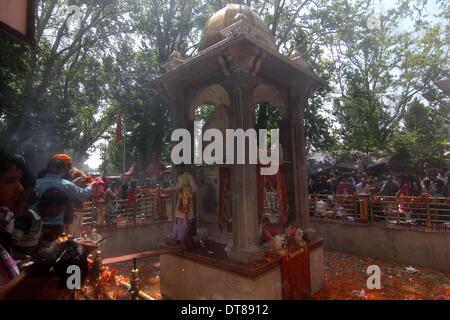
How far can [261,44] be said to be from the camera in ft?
16.7

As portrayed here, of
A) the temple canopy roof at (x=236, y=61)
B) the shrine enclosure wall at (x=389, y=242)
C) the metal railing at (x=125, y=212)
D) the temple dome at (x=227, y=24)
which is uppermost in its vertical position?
the temple dome at (x=227, y=24)

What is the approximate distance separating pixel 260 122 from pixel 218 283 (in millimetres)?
Result: 12820

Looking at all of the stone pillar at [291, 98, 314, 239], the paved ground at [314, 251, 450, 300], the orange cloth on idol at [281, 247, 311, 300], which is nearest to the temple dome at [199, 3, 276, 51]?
the stone pillar at [291, 98, 314, 239]

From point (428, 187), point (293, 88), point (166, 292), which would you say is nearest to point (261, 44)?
point (293, 88)

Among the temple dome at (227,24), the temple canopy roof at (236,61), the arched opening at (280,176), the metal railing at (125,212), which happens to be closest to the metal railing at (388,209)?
the arched opening at (280,176)

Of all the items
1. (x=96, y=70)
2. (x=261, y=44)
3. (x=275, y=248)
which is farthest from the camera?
(x=96, y=70)

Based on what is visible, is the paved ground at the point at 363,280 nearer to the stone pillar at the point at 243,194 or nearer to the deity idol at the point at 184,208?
the deity idol at the point at 184,208

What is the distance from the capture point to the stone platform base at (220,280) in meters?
4.97

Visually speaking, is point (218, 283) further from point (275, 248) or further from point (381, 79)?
point (381, 79)

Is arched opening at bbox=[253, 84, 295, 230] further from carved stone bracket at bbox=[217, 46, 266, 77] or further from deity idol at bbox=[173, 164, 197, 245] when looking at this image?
deity idol at bbox=[173, 164, 197, 245]

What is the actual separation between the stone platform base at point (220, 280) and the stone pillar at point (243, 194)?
30cm

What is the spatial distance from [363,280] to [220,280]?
4303mm

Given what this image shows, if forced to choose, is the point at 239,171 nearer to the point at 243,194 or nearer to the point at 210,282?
the point at 243,194

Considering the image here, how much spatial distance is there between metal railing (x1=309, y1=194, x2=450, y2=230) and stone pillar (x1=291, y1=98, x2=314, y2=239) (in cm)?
422
